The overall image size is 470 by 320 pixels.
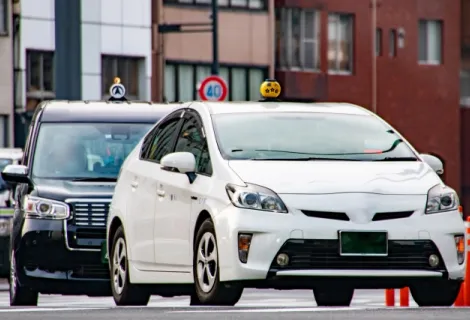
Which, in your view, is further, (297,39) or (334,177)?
(297,39)

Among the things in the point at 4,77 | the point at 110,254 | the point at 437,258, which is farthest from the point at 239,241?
the point at 4,77

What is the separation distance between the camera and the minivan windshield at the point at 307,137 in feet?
42.0

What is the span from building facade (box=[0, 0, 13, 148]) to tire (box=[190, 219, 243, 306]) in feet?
132

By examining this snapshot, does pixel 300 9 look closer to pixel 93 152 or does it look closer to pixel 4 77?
pixel 4 77

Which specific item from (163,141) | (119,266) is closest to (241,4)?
(119,266)

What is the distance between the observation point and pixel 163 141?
14.2 m

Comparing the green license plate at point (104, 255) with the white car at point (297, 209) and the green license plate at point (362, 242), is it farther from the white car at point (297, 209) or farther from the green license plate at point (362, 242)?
the green license plate at point (362, 242)

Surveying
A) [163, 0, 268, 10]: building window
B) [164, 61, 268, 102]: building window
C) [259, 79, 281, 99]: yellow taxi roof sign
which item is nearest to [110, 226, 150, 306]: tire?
[259, 79, 281, 99]: yellow taxi roof sign

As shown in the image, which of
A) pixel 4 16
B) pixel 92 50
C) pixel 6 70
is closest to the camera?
pixel 6 70

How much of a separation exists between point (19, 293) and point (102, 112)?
1.83m

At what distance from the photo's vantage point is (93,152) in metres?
16.9

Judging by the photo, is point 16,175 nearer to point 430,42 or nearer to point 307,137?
point 307,137

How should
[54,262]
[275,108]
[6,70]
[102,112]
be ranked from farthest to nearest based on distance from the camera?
[6,70], [102,112], [54,262], [275,108]

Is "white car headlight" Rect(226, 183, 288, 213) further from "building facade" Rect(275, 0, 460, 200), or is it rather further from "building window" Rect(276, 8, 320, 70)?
"building window" Rect(276, 8, 320, 70)
